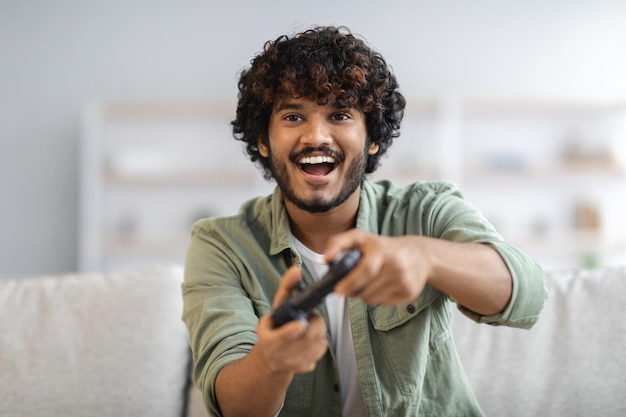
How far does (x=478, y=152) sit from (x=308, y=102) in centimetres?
399

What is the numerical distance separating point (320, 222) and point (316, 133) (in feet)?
0.73

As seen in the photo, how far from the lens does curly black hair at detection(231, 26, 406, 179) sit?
1597mm

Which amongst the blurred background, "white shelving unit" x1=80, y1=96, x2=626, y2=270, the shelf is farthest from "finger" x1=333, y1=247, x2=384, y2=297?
the blurred background

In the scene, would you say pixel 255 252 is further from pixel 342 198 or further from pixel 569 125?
pixel 569 125

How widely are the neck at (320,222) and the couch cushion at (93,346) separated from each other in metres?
0.35

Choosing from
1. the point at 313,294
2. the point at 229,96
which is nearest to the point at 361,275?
the point at 313,294

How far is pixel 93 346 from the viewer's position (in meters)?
1.66

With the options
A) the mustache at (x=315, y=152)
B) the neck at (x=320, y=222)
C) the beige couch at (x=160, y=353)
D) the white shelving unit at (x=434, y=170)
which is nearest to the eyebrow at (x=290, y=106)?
the mustache at (x=315, y=152)

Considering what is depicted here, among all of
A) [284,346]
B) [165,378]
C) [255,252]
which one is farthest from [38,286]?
[284,346]

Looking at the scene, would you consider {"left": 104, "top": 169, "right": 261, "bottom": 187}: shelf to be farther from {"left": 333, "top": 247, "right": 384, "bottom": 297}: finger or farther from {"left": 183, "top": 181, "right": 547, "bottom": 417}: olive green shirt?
{"left": 333, "top": 247, "right": 384, "bottom": 297}: finger

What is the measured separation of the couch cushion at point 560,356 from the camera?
1.61 m

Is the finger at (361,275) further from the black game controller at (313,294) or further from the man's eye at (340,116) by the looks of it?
the man's eye at (340,116)

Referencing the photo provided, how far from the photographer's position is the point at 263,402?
47.6 inches

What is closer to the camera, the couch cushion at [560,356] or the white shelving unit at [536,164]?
the couch cushion at [560,356]
